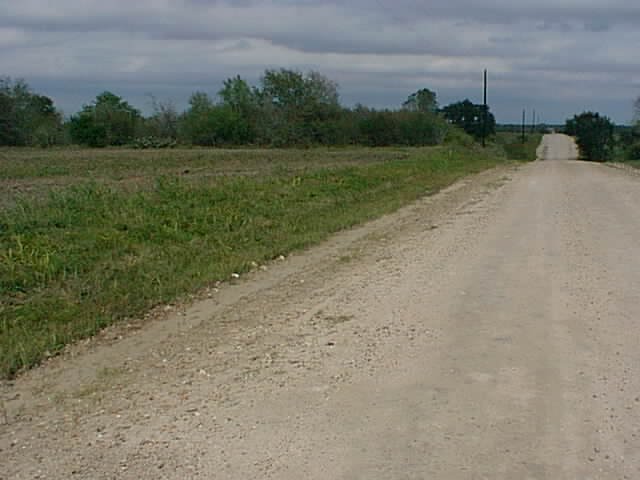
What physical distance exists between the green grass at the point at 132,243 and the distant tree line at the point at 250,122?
164 feet

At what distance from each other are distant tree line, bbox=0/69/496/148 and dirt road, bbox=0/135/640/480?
195 ft

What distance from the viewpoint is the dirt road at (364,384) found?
4168mm

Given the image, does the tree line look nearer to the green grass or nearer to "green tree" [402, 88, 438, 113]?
"green tree" [402, 88, 438, 113]

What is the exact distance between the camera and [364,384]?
17.4 ft

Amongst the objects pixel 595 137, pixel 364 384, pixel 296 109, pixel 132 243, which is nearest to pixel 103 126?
pixel 296 109

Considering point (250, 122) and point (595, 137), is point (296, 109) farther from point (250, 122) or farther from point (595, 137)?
point (595, 137)

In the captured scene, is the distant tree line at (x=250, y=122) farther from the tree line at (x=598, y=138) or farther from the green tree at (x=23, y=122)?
the tree line at (x=598, y=138)

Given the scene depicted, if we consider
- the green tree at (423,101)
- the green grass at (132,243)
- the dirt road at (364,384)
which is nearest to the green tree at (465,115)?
the green tree at (423,101)

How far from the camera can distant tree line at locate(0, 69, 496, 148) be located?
67.9 m

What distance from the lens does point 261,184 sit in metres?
18.8

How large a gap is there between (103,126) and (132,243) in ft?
205

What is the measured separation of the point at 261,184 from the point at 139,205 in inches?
210

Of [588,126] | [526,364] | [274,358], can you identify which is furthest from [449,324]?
[588,126]

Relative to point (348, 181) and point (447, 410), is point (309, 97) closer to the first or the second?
point (348, 181)
